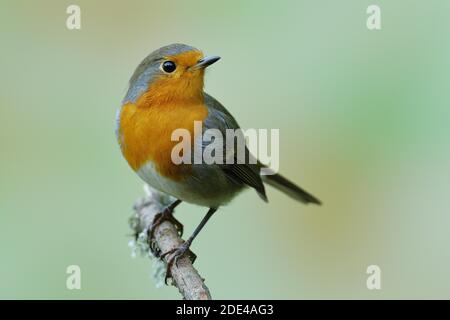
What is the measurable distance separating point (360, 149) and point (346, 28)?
1.46 meters

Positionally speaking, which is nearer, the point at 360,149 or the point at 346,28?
the point at 360,149

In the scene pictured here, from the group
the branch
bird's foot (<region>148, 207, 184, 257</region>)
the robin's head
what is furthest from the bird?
bird's foot (<region>148, 207, 184, 257</region>)

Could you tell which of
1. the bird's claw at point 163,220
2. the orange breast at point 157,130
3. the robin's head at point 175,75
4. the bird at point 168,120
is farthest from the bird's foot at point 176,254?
the robin's head at point 175,75

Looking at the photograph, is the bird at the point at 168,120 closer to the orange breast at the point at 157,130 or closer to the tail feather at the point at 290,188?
the orange breast at the point at 157,130

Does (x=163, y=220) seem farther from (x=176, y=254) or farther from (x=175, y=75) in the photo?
(x=175, y=75)

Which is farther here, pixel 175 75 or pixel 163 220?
pixel 163 220

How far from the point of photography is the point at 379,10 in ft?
23.9

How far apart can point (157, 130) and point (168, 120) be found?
98 millimetres

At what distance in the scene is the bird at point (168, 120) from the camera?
4457 millimetres

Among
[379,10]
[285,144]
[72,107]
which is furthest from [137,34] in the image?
[379,10]

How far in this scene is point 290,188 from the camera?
5766mm

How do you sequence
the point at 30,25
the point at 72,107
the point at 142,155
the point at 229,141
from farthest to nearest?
the point at 30,25, the point at 72,107, the point at 229,141, the point at 142,155

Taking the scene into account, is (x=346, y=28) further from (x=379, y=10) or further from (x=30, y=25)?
(x=30, y=25)

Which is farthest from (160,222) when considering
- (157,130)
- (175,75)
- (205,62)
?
(205,62)
